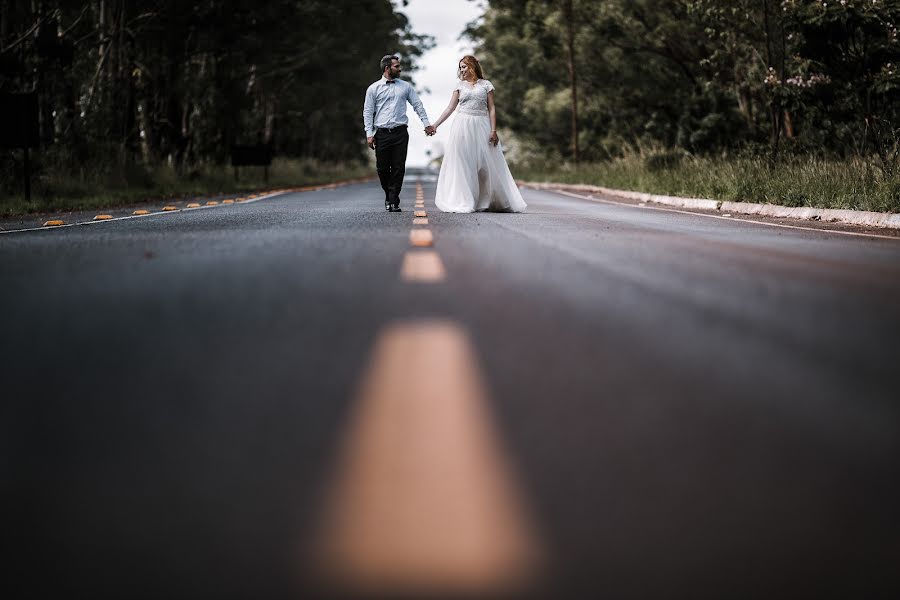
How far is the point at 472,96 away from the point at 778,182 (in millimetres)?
5364

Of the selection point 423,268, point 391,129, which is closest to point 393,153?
point 391,129

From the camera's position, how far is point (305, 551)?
2.30 metres

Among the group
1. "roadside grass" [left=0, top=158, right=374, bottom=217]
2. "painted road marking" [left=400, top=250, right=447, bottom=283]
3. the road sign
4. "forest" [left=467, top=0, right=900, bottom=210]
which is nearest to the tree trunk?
"forest" [left=467, top=0, right=900, bottom=210]

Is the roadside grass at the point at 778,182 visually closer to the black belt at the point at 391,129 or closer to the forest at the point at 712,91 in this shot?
the forest at the point at 712,91

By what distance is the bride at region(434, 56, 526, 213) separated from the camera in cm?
1611

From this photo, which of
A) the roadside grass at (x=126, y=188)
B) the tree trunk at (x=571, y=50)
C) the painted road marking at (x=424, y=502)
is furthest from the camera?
the tree trunk at (x=571, y=50)

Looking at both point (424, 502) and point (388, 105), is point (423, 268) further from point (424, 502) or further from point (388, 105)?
point (388, 105)

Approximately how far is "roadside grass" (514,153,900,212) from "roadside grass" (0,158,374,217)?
36.2ft

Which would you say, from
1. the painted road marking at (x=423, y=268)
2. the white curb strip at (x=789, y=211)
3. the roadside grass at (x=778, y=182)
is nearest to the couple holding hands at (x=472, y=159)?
the white curb strip at (x=789, y=211)

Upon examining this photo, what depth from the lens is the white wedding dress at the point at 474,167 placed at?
16.1 meters

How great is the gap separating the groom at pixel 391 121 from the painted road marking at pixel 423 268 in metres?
7.18

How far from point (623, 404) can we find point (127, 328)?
2.42m

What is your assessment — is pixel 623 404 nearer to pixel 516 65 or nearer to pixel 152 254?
pixel 152 254

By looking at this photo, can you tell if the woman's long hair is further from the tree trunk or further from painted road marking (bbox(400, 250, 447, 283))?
the tree trunk
